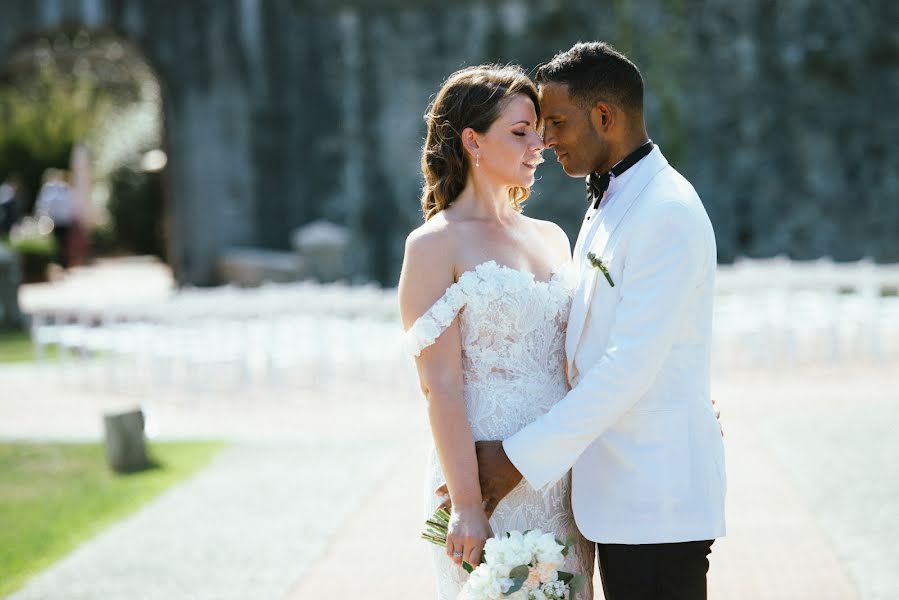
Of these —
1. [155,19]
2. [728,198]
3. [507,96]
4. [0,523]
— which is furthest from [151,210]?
[507,96]

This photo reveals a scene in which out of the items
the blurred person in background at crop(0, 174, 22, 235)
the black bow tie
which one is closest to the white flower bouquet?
the black bow tie

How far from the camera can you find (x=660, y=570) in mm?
2844

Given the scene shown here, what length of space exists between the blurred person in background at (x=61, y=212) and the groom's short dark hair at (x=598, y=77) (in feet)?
67.8

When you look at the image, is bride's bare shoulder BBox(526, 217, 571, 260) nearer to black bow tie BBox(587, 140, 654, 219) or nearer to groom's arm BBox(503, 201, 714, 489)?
black bow tie BBox(587, 140, 654, 219)

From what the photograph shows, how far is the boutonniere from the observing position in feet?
9.21

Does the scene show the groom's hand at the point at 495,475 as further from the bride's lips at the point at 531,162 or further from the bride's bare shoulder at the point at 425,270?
the bride's lips at the point at 531,162

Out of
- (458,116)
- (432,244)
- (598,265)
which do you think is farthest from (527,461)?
(458,116)

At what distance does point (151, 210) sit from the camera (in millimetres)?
29828

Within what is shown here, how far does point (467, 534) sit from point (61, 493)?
5197mm

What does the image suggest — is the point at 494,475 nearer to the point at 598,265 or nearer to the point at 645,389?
the point at 645,389

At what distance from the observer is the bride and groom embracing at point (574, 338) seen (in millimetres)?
2771

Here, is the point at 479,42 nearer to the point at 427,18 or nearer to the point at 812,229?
the point at 427,18

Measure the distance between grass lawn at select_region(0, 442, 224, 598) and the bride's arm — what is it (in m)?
3.39

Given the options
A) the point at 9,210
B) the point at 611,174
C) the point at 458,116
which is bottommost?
the point at 9,210
